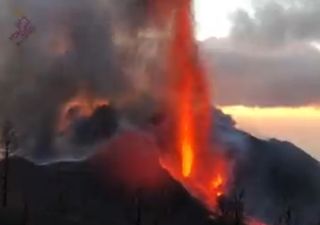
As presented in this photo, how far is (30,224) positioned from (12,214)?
5.55 m

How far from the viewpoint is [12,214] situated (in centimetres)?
19738

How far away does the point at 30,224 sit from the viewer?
643ft
